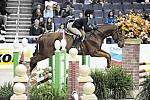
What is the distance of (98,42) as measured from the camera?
55.6ft

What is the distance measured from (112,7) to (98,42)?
25.7ft

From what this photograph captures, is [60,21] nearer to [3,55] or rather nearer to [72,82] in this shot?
[3,55]

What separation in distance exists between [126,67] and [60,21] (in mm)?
7662

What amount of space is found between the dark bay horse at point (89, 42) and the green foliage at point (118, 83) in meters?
2.10

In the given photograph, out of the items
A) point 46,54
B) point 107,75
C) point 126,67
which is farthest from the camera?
point 46,54

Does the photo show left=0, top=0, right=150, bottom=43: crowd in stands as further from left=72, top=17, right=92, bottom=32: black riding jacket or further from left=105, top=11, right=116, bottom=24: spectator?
left=72, top=17, right=92, bottom=32: black riding jacket

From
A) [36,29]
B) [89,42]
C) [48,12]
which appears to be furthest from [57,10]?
[89,42]

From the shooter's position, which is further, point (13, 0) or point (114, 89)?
point (13, 0)

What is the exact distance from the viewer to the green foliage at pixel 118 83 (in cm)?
1396

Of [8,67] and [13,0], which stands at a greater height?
[13,0]

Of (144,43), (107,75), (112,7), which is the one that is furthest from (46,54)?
(112,7)

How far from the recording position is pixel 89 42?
55.5 ft

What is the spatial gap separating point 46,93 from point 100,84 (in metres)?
2.74

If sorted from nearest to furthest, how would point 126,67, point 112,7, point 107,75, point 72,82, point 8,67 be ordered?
point 72,82
point 107,75
point 126,67
point 8,67
point 112,7
